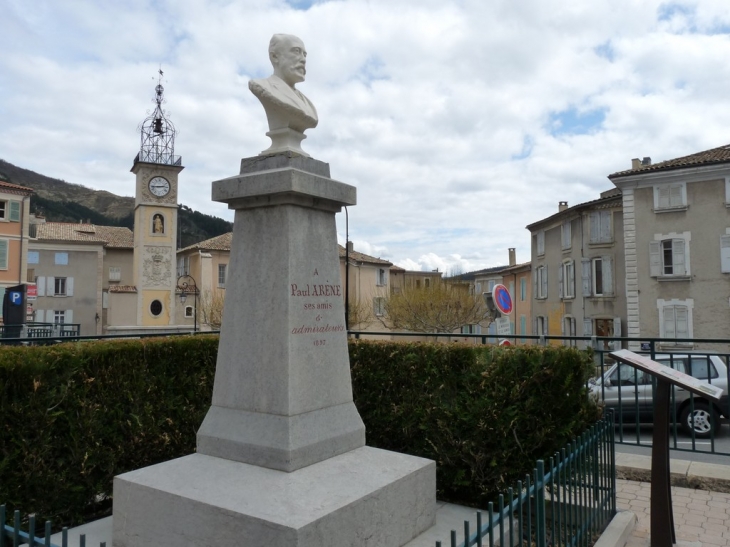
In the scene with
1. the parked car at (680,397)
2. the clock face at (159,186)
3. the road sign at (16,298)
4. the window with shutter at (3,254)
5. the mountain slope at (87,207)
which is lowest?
the parked car at (680,397)

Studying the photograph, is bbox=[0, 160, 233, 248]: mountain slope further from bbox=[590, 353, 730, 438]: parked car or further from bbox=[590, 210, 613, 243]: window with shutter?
bbox=[590, 353, 730, 438]: parked car

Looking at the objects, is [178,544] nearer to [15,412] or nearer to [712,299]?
[15,412]

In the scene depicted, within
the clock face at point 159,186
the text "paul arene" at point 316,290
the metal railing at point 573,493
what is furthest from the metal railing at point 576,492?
the clock face at point 159,186

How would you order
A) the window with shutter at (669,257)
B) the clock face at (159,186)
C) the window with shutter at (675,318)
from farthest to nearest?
1. the clock face at (159,186)
2. the window with shutter at (669,257)
3. the window with shutter at (675,318)

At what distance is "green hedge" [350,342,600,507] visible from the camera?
16.7 ft

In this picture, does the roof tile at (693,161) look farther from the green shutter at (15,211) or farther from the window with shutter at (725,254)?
the green shutter at (15,211)

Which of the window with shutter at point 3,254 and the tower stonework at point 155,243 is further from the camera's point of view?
the tower stonework at point 155,243

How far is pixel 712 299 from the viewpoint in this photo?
2534 centimetres

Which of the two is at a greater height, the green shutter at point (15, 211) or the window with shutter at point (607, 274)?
the green shutter at point (15, 211)

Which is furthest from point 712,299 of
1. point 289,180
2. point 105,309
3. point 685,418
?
point 105,309

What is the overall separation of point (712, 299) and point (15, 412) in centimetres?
2805

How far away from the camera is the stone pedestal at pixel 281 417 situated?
11.6 feet

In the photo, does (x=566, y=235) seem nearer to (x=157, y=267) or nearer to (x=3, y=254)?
(x=157, y=267)

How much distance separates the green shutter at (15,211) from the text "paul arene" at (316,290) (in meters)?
41.5
